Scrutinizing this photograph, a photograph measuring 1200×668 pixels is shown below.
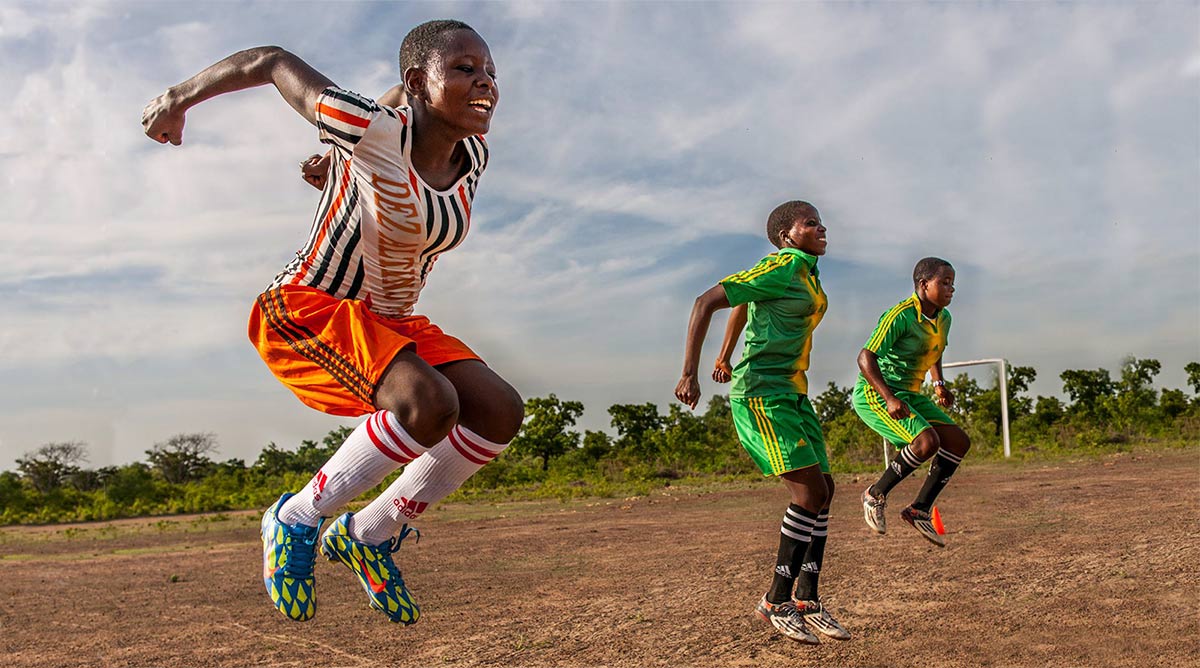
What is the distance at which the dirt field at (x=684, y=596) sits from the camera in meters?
7.37

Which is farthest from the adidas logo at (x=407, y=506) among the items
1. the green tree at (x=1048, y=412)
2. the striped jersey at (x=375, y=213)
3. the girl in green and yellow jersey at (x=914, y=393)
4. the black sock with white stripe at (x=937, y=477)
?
the green tree at (x=1048, y=412)

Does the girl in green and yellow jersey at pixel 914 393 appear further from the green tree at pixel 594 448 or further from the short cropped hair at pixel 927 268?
the green tree at pixel 594 448

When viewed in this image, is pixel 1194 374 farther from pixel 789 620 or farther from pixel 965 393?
pixel 789 620

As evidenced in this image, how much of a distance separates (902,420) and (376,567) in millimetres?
4548

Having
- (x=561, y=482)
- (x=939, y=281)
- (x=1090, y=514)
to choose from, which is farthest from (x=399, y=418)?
(x=561, y=482)

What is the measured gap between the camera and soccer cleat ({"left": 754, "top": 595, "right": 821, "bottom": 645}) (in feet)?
18.2

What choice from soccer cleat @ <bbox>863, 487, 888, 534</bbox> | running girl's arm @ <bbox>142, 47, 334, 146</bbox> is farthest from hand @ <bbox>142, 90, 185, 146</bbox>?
soccer cleat @ <bbox>863, 487, 888, 534</bbox>

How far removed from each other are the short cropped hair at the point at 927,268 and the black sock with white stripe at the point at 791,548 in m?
2.48

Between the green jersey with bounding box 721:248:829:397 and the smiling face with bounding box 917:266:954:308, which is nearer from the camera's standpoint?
the green jersey with bounding box 721:248:829:397

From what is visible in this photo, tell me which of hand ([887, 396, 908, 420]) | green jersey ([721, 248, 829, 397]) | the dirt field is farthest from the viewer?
the dirt field

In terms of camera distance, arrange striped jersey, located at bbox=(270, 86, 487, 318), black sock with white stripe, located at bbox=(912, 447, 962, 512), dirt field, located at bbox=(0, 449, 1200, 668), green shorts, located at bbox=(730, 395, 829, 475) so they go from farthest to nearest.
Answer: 1. dirt field, located at bbox=(0, 449, 1200, 668)
2. black sock with white stripe, located at bbox=(912, 447, 962, 512)
3. green shorts, located at bbox=(730, 395, 829, 475)
4. striped jersey, located at bbox=(270, 86, 487, 318)

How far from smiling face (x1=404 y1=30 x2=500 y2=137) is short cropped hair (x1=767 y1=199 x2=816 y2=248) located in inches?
120

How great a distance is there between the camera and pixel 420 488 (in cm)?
A: 365

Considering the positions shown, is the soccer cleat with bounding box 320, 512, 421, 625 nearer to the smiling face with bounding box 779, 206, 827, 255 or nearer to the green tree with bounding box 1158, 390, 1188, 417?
the smiling face with bounding box 779, 206, 827, 255
